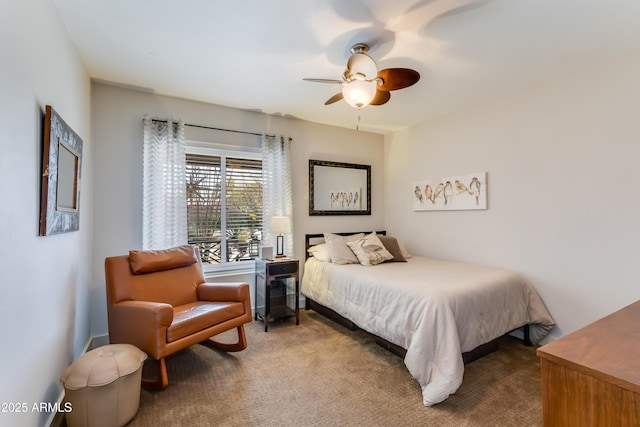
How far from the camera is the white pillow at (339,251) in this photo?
3.52 m

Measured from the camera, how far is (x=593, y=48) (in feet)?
7.62

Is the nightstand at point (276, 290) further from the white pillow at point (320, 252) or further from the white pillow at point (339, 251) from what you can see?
the white pillow at point (339, 251)

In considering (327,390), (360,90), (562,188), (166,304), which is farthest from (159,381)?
(562,188)

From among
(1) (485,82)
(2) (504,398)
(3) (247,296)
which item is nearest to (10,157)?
(3) (247,296)

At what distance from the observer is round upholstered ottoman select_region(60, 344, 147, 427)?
1674 millimetres

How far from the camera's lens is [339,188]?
4.38 metres

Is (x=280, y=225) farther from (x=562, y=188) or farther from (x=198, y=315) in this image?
(x=562, y=188)

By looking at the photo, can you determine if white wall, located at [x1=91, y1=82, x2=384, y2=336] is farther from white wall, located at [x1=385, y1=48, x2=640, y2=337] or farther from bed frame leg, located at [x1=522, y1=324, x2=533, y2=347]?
bed frame leg, located at [x1=522, y1=324, x2=533, y2=347]

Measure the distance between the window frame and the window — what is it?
1cm

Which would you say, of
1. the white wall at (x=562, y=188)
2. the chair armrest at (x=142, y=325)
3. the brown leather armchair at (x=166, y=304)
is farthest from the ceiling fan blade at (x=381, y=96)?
the chair armrest at (x=142, y=325)

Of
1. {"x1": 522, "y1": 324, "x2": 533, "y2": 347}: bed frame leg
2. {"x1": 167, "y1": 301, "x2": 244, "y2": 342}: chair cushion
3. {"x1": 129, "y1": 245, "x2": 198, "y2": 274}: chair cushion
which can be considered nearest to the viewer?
{"x1": 167, "y1": 301, "x2": 244, "y2": 342}: chair cushion

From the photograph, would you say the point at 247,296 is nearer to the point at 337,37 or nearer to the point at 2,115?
the point at 2,115

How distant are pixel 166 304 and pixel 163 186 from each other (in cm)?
139

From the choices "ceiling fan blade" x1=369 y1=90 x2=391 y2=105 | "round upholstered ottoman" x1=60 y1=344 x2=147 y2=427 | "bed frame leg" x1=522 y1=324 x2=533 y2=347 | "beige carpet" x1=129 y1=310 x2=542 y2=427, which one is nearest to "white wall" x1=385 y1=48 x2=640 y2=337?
"bed frame leg" x1=522 y1=324 x2=533 y2=347
